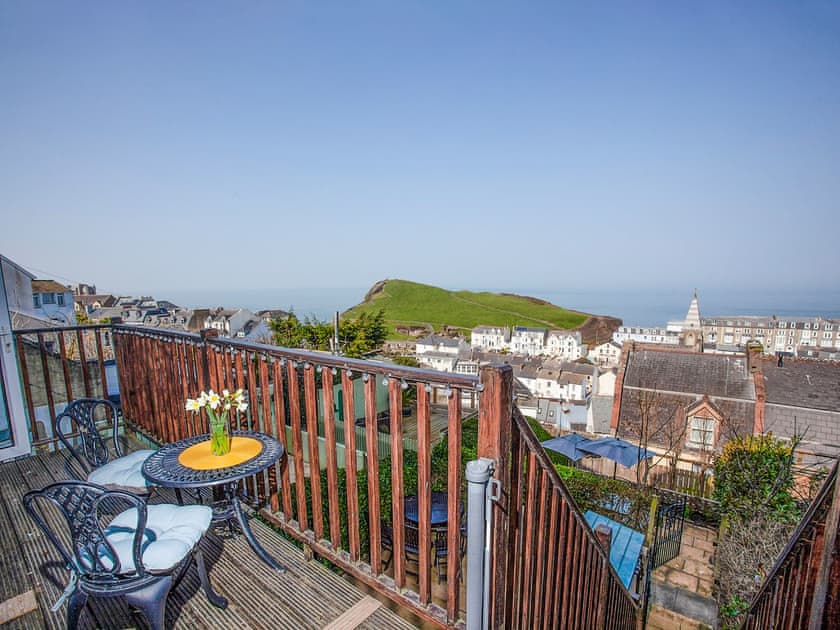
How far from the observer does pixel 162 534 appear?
6.25 ft

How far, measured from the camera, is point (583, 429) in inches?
944

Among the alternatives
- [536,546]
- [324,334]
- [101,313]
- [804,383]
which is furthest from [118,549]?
[101,313]

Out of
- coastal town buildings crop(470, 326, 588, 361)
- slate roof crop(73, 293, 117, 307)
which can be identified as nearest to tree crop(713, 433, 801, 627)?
coastal town buildings crop(470, 326, 588, 361)

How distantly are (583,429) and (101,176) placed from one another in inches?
998

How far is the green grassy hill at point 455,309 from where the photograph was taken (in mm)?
75875

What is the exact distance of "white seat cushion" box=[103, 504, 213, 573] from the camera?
1.72m

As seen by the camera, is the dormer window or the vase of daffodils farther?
the dormer window

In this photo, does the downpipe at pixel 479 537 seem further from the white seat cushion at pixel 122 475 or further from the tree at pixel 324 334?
the tree at pixel 324 334

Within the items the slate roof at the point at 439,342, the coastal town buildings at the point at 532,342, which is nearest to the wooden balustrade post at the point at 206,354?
the slate roof at the point at 439,342

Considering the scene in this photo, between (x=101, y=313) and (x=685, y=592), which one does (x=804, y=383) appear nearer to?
(x=685, y=592)

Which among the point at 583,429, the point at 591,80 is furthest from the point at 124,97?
the point at 583,429

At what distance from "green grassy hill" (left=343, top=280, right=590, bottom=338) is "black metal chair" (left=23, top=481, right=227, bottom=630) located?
63.3 m

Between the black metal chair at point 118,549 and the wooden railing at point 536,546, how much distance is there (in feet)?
4.74

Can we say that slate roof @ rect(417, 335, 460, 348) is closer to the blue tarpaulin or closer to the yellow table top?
the blue tarpaulin
